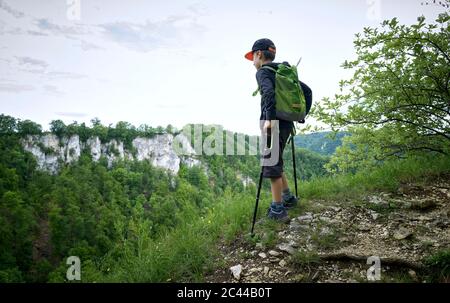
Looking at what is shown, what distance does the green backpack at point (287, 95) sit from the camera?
13.5 feet

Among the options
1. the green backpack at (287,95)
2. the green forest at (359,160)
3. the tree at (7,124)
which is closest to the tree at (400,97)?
the green forest at (359,160)

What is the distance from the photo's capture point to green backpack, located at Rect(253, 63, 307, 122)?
13.5 ft

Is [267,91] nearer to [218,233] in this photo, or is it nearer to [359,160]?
[218,233]

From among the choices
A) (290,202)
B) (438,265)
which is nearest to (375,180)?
(290,202)

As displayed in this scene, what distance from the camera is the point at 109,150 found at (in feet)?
372

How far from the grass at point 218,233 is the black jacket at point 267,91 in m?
A: 1.74

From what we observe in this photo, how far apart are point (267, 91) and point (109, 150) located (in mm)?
119616

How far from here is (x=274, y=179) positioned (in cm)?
426

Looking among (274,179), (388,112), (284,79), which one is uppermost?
(284,79)

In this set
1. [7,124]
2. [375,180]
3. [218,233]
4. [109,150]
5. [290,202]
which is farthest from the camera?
[109,150]
